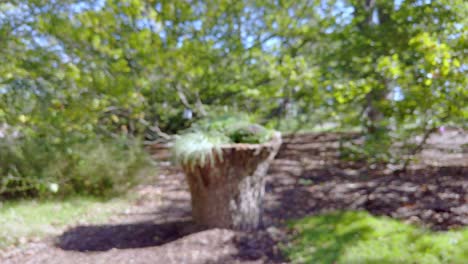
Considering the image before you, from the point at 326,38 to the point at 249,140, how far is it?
3.28 metres

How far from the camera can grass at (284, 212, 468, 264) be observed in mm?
2604

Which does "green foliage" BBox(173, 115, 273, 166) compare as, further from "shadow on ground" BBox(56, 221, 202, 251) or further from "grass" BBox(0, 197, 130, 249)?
"grass" BBox(0, 197, 130, 249)

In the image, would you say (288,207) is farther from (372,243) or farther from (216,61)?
(216,61)

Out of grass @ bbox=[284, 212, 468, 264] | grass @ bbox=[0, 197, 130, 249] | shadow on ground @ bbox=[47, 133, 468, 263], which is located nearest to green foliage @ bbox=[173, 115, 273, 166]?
shadow on ground @ bbox=[47, 133, 468, 263]

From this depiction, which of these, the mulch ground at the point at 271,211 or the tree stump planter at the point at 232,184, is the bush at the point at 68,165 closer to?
the mulch ground at the point at 271,211

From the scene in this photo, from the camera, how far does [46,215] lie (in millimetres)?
4172

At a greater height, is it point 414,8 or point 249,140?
point 414,8

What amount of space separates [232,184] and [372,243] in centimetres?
126

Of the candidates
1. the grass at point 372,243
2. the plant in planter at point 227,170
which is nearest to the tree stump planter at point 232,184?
the plant in planter at point 227,170

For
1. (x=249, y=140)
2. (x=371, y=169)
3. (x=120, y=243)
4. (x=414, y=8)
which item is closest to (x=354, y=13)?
(x=414, y=8)

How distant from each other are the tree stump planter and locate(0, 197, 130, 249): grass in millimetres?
1554

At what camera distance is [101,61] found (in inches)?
170

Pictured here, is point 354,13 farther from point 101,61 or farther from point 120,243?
point 120,243

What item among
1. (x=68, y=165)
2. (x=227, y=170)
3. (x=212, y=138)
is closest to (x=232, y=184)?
(x=227, y=170)
